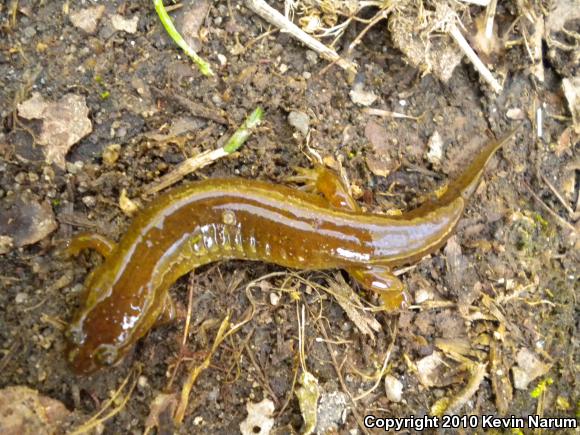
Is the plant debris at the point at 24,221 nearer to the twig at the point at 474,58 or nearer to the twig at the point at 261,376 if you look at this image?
the twig at the point at 261,376

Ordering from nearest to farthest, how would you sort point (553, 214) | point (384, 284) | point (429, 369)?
1. point (384, 284)
2. point (429, 369)
3. point (553, 214)

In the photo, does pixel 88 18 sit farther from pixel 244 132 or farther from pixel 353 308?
pixel 353 308

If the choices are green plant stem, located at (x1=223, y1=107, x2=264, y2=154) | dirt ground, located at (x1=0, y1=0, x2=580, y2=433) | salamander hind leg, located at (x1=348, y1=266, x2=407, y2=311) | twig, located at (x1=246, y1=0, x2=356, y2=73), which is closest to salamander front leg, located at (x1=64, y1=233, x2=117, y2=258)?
dirt ground, located at (x1=0, y1=0, x2=580, y2=433)

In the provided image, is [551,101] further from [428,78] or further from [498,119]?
[428,78]

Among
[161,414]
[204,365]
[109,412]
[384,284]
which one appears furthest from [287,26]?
[109,412]

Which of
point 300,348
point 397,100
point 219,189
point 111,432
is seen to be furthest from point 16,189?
point 397,100

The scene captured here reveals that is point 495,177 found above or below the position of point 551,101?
below
